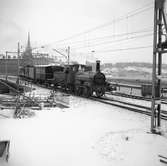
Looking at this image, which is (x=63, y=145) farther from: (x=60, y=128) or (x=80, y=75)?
(x=80, y=75)

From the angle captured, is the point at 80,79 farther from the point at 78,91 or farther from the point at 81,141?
the point at 81,141

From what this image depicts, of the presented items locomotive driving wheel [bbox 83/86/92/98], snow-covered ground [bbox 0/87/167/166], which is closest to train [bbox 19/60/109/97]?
locomotive driving wheel [bbox 83/86/92/98]

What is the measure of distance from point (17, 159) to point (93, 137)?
2.64 metres

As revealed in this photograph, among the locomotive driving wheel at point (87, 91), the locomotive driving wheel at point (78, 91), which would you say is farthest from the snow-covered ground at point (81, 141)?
the locomotive driving wheel at point (78, 91)

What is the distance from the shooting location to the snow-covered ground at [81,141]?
508 cm

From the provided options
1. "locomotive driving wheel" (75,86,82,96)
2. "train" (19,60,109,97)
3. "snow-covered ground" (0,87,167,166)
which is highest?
"train" (19,60,109,97)

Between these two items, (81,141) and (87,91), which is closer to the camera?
(81,141)

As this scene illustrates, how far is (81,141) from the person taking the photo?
636 centimetres

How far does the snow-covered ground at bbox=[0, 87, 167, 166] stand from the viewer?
508 centimetres

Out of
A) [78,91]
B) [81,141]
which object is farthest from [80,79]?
[81,141]

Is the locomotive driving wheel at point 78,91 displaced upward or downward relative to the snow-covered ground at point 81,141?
upward

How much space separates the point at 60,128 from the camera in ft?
25.2

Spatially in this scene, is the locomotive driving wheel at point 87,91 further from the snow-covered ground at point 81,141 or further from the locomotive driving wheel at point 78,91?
the snow-covered ground at point 81,141

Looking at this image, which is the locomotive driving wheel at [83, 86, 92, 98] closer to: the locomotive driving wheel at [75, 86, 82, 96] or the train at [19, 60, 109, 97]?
the train at [19, 60, 109, 97]
